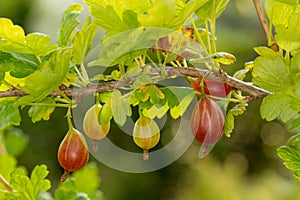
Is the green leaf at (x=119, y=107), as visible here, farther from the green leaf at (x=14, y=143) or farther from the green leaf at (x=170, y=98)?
the green leaf at (x=14, y=143)

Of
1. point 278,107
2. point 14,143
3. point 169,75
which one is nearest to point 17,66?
point 169,75

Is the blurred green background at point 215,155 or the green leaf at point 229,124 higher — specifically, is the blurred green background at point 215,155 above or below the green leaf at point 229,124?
below

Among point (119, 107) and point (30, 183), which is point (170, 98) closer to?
point (119, 107)

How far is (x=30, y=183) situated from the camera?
2.35ft

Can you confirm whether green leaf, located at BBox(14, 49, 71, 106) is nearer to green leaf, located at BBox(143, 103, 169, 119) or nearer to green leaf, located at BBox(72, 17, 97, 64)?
green leaf, located at BBox(72, 17, 97, 64)

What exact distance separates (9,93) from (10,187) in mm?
208

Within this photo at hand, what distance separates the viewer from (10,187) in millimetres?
734

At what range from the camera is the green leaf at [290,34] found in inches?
19.7

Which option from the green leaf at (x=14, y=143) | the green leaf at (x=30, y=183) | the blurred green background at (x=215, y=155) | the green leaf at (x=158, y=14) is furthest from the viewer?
the blurred green background at (x=215, y=155)

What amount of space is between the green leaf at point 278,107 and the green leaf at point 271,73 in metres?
0.02

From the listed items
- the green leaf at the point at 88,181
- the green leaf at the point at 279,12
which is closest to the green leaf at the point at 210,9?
the green leaf at the point at 279,12

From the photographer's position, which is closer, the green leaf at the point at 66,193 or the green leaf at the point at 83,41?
the green leaf at the point at 83,41

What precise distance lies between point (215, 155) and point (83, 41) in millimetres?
2335

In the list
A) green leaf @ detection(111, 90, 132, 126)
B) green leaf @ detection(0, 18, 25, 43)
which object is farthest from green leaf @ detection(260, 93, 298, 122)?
green leaf @ detection(0, 18, 25, 43)
